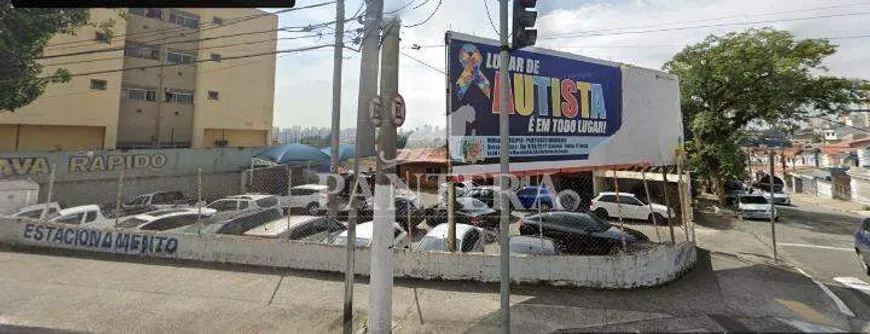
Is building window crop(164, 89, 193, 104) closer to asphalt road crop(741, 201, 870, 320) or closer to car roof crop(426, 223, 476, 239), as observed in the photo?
car roof crop(426, 223, 476, 239)

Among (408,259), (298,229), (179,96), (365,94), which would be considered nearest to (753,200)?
(408,259)

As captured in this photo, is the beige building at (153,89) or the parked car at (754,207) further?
the beige building at (153,89)

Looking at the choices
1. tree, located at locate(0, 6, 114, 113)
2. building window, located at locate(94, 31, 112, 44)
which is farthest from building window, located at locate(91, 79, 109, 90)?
tree, located at locate(0, 6, 114, 113)

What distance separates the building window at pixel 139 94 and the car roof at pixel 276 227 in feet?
76.2

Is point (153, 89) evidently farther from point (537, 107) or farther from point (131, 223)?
point (537, 107)

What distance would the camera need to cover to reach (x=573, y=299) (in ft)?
24.7

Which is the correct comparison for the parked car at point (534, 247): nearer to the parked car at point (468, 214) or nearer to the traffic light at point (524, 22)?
the parked car at point (468, 214)

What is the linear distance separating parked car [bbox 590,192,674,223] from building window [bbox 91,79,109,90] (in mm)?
27415

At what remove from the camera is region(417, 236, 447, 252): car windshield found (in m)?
8.76

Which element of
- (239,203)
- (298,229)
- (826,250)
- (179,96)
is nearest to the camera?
(298,229)

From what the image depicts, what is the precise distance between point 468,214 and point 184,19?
90.5ft

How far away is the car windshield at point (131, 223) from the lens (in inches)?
412

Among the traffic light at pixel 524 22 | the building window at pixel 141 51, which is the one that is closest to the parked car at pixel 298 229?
the traffic light at pixel 524 22

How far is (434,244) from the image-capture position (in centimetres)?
888
